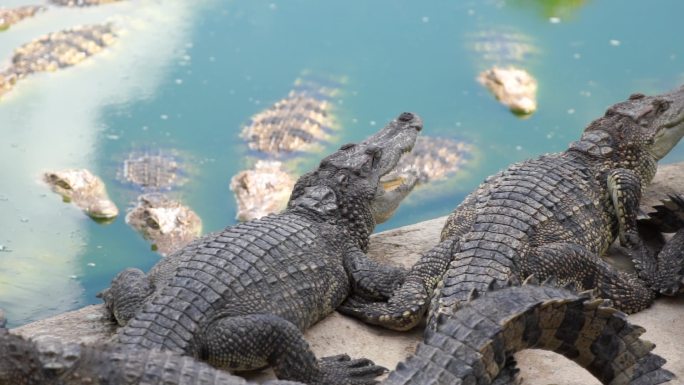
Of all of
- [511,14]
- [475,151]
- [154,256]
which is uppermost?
[511,14]

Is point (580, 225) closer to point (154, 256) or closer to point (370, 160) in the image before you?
point (370, 160)

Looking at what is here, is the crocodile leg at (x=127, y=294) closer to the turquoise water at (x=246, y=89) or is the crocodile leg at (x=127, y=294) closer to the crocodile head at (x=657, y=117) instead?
the turquoise water at (x=246, y=89)

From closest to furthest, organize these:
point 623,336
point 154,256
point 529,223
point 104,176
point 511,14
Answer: point 623,336 < point 529,223 < point 154,256 < point 104,176 < point 511,14

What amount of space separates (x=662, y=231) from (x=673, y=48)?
13.2 ft

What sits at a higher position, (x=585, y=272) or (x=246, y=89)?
(x=585, y=272)

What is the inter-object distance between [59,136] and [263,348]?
424 cm

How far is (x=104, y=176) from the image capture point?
24.9 feet

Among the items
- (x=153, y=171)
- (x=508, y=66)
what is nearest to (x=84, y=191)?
(x=153, y=171)

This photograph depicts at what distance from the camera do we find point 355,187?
582 centimetres

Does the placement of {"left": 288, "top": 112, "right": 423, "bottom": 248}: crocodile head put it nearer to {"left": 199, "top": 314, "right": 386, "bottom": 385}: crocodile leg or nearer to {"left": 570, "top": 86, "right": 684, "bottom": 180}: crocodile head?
{"left": 570, "top": 86, "right": 684, "bottom": 180}: crocodile head

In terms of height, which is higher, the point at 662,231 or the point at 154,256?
the point at 662,231

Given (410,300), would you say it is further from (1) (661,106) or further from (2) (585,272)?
(1) (661,106)

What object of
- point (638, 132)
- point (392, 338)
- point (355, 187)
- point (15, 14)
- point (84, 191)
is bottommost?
point (84, 191)

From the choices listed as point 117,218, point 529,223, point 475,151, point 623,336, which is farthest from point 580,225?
point 117,218
